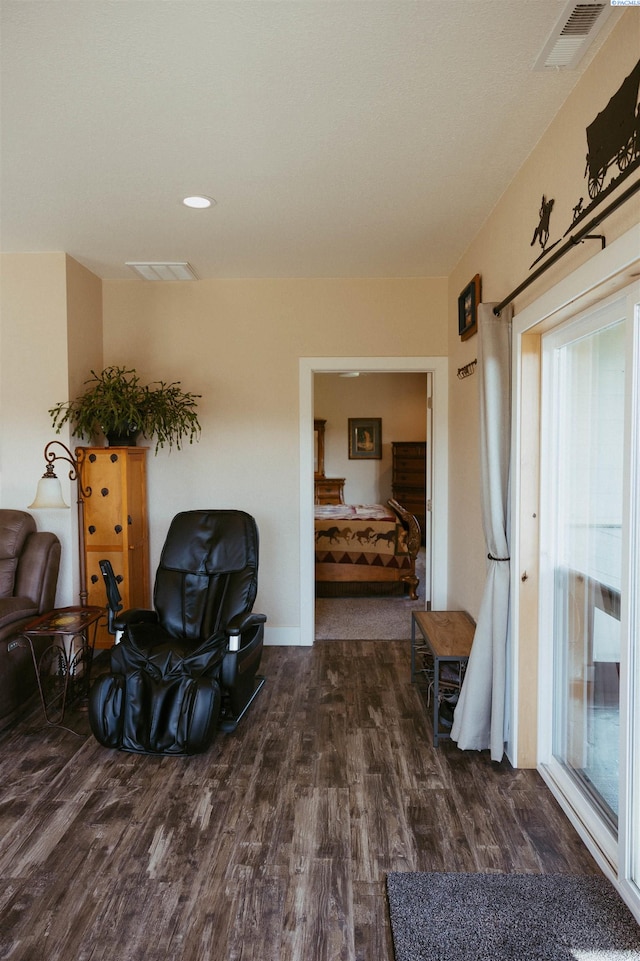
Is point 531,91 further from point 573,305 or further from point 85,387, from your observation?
point 85,387

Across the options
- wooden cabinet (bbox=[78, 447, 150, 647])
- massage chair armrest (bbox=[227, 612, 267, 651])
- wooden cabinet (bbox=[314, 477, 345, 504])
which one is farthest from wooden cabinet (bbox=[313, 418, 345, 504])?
massage chair armrest (bbox=[227, 612, 267, 651])

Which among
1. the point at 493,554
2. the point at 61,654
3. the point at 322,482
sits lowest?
the point at 61,654

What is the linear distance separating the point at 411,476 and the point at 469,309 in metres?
4.97

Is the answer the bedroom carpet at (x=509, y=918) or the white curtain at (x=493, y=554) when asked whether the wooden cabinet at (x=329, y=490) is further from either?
the bedroom carpet at (x=509, y=918)

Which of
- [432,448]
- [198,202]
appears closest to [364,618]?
[432,448]

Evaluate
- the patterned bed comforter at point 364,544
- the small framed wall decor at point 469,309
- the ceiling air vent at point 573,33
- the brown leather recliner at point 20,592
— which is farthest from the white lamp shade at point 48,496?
the ceiling air vent at point 573,33

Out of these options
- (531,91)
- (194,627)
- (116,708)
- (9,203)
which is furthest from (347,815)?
(9,203)

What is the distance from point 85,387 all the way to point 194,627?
6.26 ft

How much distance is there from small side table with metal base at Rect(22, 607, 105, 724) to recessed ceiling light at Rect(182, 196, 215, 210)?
91.1 inches

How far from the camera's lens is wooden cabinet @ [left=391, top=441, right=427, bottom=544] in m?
8.14

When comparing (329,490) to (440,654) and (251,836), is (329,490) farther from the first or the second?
(251,836)

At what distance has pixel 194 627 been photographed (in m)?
3.28

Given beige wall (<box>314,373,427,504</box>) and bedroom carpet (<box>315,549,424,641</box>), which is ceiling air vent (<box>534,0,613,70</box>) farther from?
beige wall (<box>314,373,427,504</box>)

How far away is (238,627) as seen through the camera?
2854 mm
